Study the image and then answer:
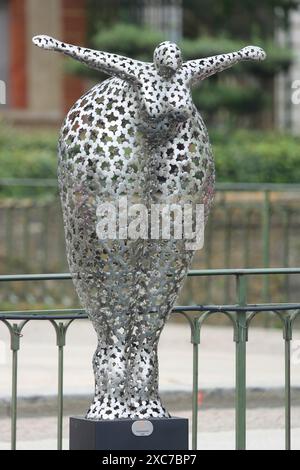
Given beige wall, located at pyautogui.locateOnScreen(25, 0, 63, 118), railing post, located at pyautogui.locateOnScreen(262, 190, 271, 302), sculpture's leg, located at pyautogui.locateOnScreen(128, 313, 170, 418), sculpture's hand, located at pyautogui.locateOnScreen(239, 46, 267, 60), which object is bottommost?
sculpture's leg, located at pyautogui.locateOnScreen(128, 313, 170, 418)

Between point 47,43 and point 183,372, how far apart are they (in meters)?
5.47

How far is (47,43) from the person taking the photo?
19.7 feet

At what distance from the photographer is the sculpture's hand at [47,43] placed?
5.98m

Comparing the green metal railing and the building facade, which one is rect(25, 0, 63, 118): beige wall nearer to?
the building facade

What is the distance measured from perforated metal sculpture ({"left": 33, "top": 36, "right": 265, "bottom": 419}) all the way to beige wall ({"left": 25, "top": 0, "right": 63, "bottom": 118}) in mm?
14569

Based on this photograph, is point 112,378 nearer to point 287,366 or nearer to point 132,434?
point 132,434

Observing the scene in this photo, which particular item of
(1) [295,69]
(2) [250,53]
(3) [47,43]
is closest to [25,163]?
(1) [295,69]

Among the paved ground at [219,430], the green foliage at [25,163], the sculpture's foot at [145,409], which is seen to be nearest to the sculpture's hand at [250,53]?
the sculpture's foot at [145,409]

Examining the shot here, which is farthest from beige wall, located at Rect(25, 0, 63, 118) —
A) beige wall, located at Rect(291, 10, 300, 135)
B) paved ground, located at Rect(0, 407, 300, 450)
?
paved ground, located at Rect(0, 407, 300, 450)

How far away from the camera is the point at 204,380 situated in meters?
10.7

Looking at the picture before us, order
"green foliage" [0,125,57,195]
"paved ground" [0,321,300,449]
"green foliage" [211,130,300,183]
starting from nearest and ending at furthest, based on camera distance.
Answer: "paved ground" [0,321,300,449] → "green foliage" [0,125,57,195] → "green foliage" [211,130,300,183]

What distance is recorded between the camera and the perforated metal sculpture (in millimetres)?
5996

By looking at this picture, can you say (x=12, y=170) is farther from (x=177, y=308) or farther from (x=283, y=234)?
(x=177, y=308)
